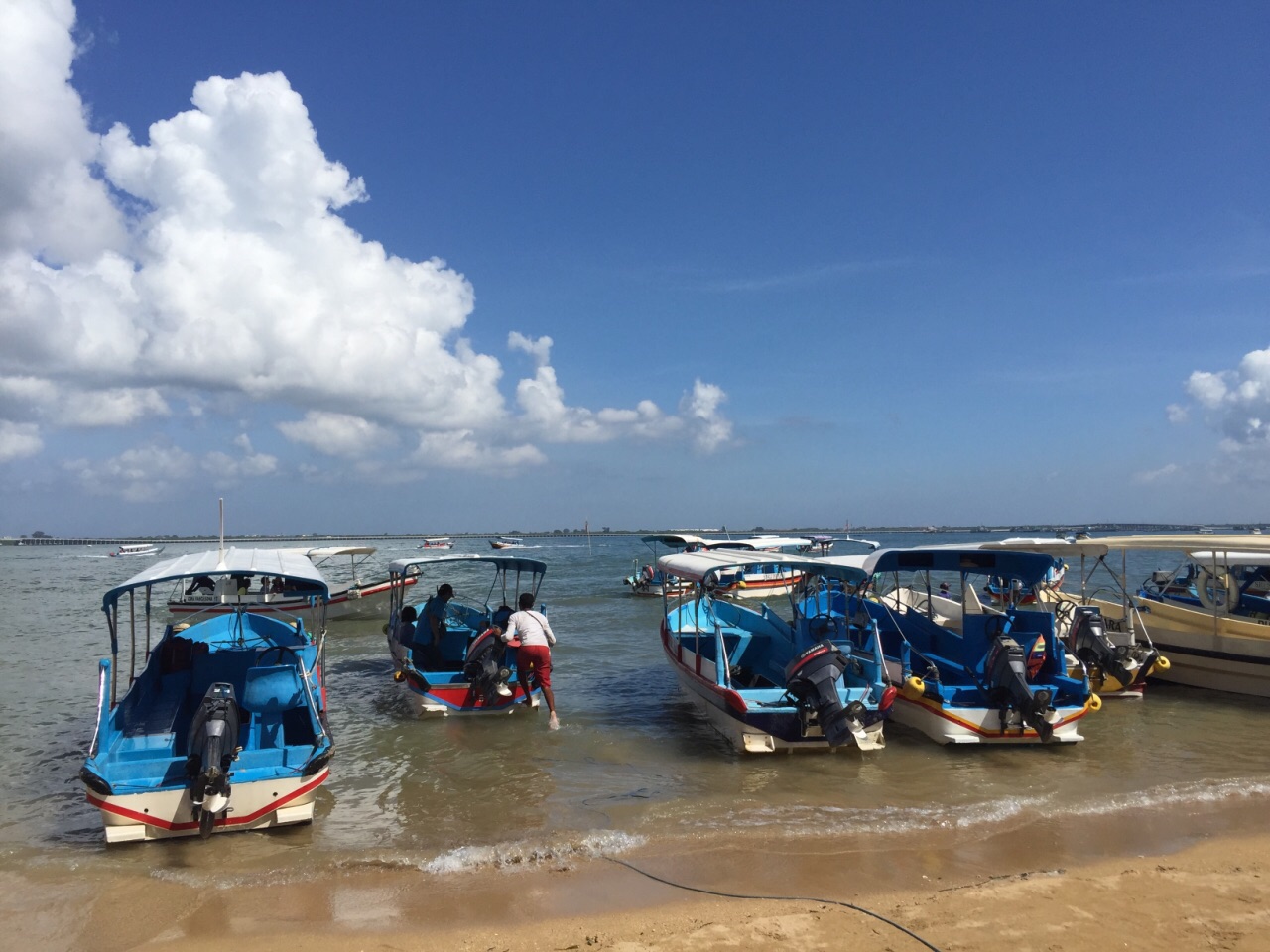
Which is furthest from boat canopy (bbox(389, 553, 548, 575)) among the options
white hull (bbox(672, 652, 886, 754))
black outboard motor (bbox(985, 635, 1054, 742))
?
black outboard motor (bbox(985, 635, 1054, 742))

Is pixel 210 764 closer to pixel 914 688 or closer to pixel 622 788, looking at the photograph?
pixel 622 788

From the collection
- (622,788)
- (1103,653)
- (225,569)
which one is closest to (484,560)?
(225,569)

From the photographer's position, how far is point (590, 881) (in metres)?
6.41

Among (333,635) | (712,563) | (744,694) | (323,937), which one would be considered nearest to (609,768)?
(744,694)

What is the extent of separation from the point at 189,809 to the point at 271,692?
214cm

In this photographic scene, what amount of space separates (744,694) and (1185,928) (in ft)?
17.8

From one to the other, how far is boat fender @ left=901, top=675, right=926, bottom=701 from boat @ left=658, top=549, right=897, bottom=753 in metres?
0.47

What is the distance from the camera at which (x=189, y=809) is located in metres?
6.92

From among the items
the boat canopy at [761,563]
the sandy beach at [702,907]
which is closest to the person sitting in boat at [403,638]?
the boat canopy at [761,563]

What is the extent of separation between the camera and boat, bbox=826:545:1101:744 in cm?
988

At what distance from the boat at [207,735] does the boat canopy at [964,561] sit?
23.4ft

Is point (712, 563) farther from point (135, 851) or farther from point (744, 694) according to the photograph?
point (135, 851)

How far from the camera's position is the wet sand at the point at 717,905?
535 centimetres

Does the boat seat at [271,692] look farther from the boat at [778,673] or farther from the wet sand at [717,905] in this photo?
the boat at [778,673]
